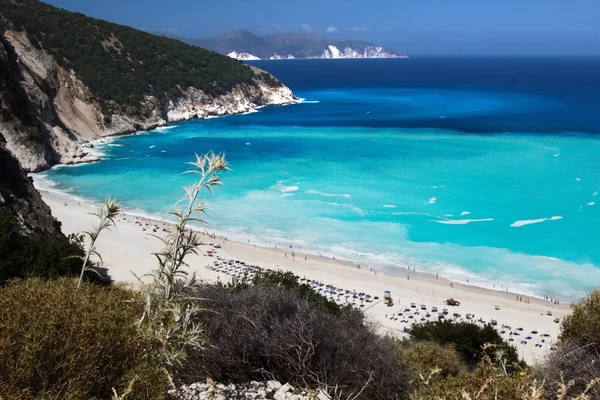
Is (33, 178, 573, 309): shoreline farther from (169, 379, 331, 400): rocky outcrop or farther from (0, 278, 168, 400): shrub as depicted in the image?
(0, 278, 168, 400): shrub

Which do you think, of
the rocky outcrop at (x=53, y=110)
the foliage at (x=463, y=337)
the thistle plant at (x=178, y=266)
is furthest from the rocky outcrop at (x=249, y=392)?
the rocky outcrop at (x=53, y=110)

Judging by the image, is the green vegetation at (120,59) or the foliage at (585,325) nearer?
the foliage at (585,325)

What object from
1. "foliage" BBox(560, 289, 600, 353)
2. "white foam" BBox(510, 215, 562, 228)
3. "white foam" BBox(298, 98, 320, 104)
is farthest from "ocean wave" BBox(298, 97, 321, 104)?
"foliage" BBox(560, 289, 600, 353)

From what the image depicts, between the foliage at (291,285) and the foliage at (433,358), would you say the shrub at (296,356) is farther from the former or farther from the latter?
the foliage at (291,285)

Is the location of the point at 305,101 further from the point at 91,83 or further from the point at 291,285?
the point at 291,285

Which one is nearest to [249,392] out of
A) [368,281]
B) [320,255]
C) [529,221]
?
[368,281]

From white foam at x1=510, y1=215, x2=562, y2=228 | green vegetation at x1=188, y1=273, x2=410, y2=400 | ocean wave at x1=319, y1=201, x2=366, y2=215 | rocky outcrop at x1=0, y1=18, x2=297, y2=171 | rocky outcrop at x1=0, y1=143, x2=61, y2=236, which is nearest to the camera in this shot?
green vegetation at x1=188, y1=273, x2=410, y2=400
